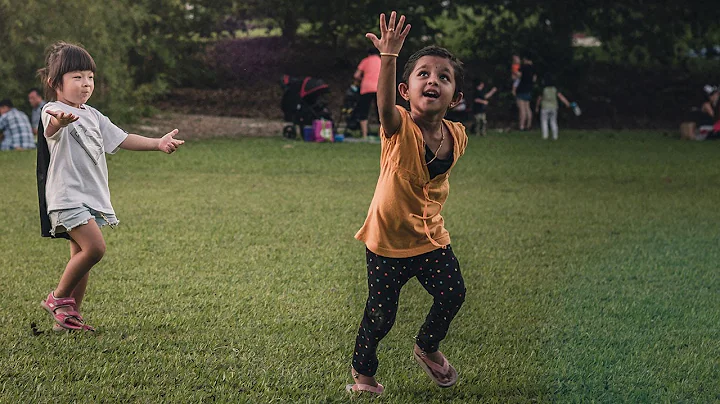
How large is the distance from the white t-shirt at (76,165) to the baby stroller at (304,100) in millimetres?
11814

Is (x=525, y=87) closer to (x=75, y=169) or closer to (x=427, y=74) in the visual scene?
(x=75, y=169)

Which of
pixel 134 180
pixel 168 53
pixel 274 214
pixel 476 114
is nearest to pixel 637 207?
pixel 274 214

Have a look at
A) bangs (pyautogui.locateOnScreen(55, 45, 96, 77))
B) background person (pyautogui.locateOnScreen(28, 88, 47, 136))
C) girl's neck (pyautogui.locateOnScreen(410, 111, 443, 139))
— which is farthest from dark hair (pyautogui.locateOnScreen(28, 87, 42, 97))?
girl's neck (pyautogui.locateOnScreen(410, 111, 443, 139))

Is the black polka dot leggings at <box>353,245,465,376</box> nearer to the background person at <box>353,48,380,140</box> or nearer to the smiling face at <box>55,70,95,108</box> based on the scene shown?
the smiling face at <box>55,70,95,108</box>

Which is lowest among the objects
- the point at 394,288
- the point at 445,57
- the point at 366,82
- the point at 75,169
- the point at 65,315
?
the point at 366,82

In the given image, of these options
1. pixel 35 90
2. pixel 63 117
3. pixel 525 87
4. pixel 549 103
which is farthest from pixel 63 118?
pixel 525 87

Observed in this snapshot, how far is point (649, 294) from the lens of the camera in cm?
575

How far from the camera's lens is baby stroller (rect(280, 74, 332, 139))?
645 inches

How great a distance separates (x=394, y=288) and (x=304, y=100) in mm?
12915

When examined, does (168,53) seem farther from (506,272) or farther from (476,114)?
(506,272)

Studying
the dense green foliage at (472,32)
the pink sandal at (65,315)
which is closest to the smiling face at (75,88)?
the pink sandal at (65,315)

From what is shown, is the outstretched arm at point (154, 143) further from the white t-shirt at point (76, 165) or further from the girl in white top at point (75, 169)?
the white t-shirt at point (76, 165)

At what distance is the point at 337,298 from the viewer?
5.52 meters

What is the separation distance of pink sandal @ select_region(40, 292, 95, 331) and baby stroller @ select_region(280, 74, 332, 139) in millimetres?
11879
